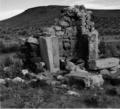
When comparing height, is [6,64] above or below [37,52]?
below

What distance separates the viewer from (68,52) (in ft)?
43.9

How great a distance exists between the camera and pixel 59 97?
8727 mm

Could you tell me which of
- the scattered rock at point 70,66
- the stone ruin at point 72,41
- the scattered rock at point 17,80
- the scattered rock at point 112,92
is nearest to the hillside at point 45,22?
the stone ruin at point 72,41

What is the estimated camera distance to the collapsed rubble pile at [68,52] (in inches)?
452

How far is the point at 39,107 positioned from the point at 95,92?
2119mm

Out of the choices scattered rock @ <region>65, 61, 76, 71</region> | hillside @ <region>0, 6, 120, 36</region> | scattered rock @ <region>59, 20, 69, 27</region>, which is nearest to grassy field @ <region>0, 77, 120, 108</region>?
scattered rock @ <region>65, 61, 76, 71</region>

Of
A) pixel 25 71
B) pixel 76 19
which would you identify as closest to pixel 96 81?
pixel 25 71

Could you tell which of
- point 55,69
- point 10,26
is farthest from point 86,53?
point 10,26

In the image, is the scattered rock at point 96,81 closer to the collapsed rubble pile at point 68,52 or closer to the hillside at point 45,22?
the collapsed rubble pile at point 68,52

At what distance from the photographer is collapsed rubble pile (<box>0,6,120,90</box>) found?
11.5 meters

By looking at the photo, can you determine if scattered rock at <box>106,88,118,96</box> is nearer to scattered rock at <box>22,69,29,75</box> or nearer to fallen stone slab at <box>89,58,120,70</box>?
fallen stone slab at <box>89,58,120,70</box>

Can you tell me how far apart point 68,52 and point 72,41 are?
0.58m

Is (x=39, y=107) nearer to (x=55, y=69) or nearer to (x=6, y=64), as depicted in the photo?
(x=55, y=69)

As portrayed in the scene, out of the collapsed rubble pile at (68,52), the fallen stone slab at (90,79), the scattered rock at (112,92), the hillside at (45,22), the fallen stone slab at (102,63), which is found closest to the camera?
the scattered rock at (112,92)
